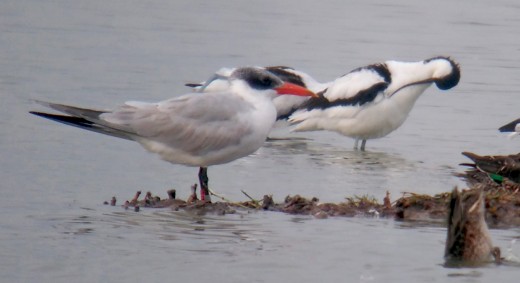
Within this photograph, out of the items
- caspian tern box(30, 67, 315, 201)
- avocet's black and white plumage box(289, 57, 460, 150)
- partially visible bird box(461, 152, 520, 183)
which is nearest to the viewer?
caspian tern box(30, 67, 315, 201)

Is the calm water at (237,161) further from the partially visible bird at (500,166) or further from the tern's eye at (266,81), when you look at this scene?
the tern's eye at (266,81)

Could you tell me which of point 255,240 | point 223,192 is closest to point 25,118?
point 223,192

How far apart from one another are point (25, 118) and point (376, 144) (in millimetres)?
3935

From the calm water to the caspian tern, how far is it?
606 millimetres

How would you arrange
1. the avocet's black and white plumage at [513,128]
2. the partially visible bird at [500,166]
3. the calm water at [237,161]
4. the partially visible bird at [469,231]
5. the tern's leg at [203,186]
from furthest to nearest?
the avocet's black and white plumage at [513,128], the partially visible bird at [500,166], the tern's leg at [203,186], the calm water at [237,161], the partially visible bird at [469,231]

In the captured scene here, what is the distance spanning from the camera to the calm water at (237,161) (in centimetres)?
750

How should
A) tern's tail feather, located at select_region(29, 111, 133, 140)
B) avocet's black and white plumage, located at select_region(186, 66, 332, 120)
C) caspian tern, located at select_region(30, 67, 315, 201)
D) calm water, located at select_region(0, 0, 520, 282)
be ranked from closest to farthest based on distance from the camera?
calm water, located at select_region(0, 0, 520, 282) → tern's tail feather, located at select_region(29, 111, 133, 140) → caspian tern, located at select_region(30, 67, 315, 201) → avocet's black and white plumage, located at select_region(186, 66, 332, 120)

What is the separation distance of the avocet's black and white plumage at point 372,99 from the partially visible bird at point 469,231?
6598 mm

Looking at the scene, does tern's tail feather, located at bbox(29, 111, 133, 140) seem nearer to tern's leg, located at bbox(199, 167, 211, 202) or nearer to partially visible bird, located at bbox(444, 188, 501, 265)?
tern's leg, located at bbox(199, 167, 211, 202)

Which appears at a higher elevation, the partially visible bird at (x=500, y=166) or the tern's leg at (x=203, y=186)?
the partially visible bird at (x=500, y=166)

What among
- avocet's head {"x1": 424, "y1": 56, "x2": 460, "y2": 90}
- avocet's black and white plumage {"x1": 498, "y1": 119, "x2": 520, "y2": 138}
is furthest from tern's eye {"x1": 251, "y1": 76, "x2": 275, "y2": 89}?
avocet's head {"x1": 424, "y1": 56, "x2": 460, "y2": 90}

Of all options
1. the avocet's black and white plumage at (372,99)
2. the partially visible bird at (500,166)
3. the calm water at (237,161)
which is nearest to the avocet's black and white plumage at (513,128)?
the calm water at (237,161)

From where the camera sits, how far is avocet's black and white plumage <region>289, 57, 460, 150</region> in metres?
14.1

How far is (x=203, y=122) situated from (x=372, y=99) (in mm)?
5075
